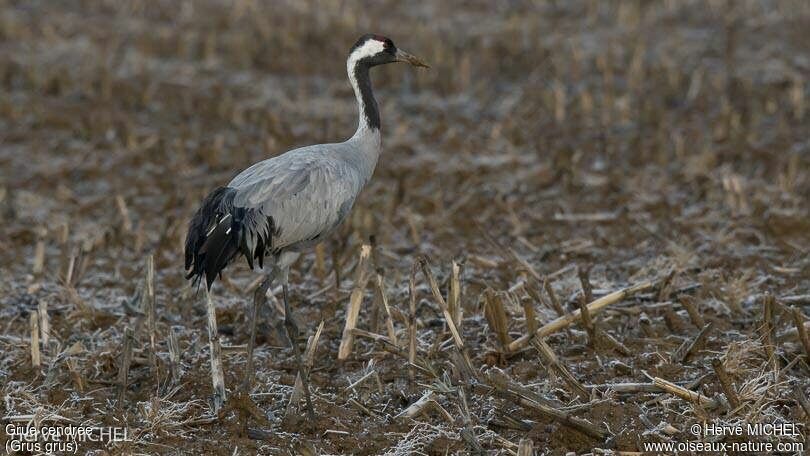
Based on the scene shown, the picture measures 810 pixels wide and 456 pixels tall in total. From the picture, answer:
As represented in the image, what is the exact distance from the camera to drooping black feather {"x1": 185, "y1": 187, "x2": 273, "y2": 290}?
16.0 ft

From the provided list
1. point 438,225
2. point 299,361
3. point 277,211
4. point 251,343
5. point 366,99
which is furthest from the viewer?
point 438,225

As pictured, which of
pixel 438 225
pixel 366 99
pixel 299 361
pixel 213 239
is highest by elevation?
pixel 366 99

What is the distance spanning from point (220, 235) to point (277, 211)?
0.31 meters

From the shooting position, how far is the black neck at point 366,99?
5777mm

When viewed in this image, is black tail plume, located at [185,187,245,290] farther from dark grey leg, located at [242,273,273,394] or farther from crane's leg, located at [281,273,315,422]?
crane's leg, located at [281,273,315,422]

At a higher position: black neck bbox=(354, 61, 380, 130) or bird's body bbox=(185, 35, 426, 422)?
black neck bbox=(354, 61, 380, 130)

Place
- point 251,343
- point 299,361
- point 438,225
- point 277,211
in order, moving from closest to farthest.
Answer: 1. point 299,361
2. point 251,343
3. point 277,211
4. point 438,225

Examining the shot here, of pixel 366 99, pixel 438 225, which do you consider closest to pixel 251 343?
pixel 366 99

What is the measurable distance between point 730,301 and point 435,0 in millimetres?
8917

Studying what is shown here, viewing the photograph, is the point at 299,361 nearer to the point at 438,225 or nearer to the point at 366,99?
the point at 366,99

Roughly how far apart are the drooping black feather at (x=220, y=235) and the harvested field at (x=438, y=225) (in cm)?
39

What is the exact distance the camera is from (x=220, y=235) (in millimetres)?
4902

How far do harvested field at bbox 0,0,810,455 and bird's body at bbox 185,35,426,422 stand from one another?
31 centimetres

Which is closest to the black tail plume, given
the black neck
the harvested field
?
the harvested field
